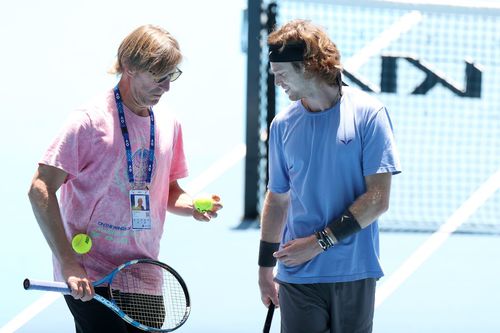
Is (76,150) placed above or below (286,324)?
above

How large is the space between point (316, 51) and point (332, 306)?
877 mm

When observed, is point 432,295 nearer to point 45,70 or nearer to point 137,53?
point 137,53

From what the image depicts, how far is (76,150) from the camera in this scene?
338 centimetres

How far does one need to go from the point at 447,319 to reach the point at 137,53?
3149mm

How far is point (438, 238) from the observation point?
8055 mm

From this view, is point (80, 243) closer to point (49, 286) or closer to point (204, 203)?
point (49, 286)

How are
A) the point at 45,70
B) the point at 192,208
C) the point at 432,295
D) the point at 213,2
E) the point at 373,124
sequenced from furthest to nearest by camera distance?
the point at 213,2
the point at 45,70
the point at 432,295
the point at 192,208
the point at 373,124

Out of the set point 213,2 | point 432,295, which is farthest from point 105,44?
point 432,295

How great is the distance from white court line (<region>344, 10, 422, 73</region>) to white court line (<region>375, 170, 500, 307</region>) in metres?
1.54

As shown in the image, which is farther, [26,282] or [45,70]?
[45,70]

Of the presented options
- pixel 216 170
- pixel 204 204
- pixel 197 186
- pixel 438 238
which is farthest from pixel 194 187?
pixel 204 204

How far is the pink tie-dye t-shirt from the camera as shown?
3.40m

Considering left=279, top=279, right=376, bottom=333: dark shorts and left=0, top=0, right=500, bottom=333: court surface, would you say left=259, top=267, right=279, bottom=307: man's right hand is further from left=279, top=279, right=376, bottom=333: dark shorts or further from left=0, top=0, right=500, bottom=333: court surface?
left=0, top=0, right=500, bottom=333: court surface

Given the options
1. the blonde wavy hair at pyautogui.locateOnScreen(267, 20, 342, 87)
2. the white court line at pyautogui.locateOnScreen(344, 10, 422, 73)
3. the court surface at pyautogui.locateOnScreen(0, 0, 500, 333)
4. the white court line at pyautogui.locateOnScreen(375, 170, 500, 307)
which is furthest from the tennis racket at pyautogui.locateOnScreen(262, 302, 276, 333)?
the white court line at pyautogui.locateOnScreen(344, 10, 422, 73)
